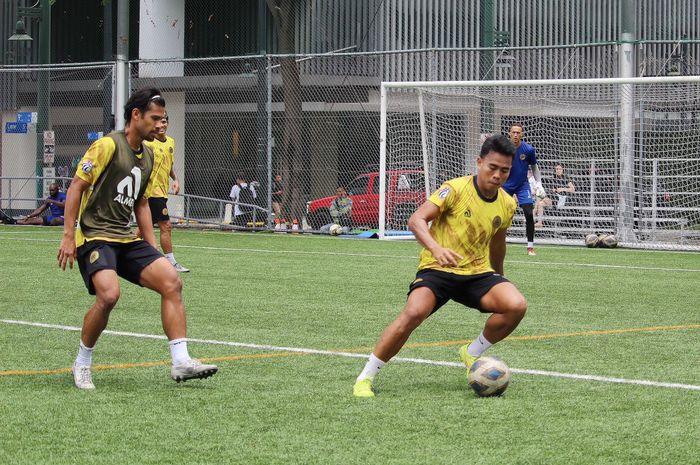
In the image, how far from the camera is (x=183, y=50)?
35062 mm

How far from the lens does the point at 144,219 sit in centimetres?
805

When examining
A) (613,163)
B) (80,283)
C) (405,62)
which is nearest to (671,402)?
(80,283)

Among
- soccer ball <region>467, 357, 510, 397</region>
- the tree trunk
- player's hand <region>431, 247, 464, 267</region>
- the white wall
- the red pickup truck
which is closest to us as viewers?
player's hand <region>431, 247, 464, 267</region>

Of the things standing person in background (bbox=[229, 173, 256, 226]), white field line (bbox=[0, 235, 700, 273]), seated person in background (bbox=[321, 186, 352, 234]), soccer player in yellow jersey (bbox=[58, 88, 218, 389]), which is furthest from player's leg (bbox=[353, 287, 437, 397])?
standing person in background (bbox=[229, 173, 256, 226])

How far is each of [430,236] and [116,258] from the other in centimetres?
185

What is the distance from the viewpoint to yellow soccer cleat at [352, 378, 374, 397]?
714 centimetres

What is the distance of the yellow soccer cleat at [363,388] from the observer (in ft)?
23.4

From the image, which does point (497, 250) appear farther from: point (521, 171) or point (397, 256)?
point (397, 256)

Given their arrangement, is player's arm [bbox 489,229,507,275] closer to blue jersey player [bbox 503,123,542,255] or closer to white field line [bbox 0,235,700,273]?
blue jersey player [bbox 503,123,542,255]

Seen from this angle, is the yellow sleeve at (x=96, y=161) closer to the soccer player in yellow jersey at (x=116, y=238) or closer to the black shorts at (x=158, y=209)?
the soccer player in yellow jersey at (x=116, y=238)

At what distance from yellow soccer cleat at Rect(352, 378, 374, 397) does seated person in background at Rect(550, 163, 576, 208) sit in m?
17.4

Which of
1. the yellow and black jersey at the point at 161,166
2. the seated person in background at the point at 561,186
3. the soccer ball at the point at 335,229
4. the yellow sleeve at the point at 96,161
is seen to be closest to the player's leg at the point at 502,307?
the yellow sleeve at the point at 96,161

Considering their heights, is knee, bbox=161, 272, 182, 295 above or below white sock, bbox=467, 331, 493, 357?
above

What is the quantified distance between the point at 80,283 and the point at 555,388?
26.3 ft
